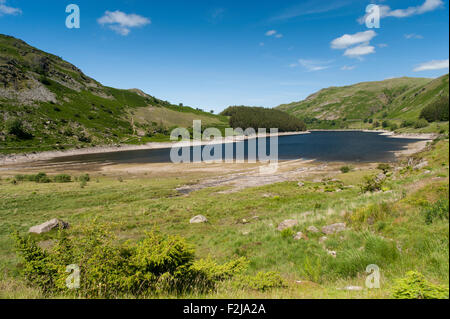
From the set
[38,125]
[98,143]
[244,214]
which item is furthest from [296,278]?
[38,125]

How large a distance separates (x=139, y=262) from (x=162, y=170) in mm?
64478

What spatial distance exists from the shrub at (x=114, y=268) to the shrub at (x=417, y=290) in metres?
4.13

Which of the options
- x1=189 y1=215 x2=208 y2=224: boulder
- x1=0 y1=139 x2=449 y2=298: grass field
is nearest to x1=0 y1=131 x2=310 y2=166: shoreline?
x1=0 y1=139 x2=449 y2=298: grass field

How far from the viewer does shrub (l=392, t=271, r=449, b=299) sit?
16.2 ft


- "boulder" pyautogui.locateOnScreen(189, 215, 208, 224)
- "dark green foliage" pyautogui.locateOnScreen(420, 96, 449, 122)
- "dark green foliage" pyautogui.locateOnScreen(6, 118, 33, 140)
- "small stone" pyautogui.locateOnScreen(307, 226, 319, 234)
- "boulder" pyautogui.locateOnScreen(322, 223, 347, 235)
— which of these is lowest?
"boulder" pyautogui.locateOnScreen(189, 215, 208, 224)

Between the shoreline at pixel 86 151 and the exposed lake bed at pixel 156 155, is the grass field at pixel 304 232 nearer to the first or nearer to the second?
the exposed lake bed at pixel 156 155

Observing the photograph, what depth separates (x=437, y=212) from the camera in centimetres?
878

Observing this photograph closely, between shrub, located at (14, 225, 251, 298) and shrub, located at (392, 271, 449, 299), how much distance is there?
413cm

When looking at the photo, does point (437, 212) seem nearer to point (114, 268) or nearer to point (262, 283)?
point (262, 283)

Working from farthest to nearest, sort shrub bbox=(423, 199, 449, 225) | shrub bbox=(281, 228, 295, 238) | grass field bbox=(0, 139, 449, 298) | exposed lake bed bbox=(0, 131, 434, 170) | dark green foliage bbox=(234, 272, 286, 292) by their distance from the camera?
exposed lake bed bbox=(0, 131, 434, 170), shrub bbox=(281, 228, 295, 238), shrub bbox=(423, 199, 449, 225), dark green foliage bbox=(234, 272, 286, 292), grass field bbox=(0, 139, 449, 298)

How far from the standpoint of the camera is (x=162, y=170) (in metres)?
70.2

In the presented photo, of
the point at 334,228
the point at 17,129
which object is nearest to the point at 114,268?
the point at 334,228

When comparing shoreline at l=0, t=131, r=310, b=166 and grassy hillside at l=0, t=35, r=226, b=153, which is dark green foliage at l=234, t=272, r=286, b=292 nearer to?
shoreline at l=0, t=131, r=310, b=166
